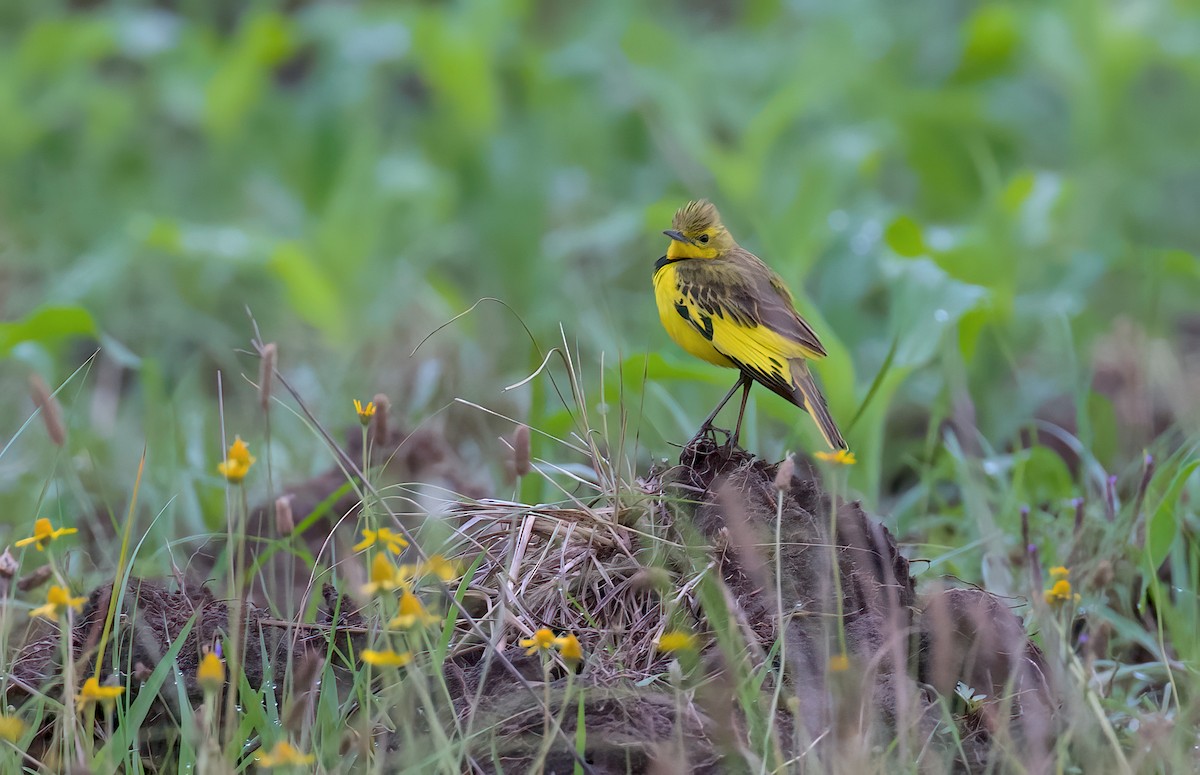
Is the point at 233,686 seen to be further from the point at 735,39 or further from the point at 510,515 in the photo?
the point at 735,39

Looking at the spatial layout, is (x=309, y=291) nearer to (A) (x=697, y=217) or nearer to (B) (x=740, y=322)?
(A) (x=697, y=217)

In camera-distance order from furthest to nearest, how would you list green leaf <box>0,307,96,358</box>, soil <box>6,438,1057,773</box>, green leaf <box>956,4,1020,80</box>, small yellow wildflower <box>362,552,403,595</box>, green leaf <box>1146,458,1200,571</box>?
1. green leaf <box>956,4,1020,80</box>
2. green leaf <box>0,307,96,358</box>
3. green leaf <box>1146,458,1200,571</box>
4. soil <box>6,438,1057,773</box>
5. small yellow wildflower <box>362,552,403,595</box>

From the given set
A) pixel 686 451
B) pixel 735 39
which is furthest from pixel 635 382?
pixel 735 39

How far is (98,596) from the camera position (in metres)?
2.64

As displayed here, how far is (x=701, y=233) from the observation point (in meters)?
3.24

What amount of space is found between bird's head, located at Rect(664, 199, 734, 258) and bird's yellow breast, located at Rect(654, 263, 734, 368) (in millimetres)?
111

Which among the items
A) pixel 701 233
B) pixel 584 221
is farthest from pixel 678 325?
pixel 584 221

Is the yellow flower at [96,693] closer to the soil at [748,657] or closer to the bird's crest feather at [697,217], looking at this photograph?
the soil at [748,657]

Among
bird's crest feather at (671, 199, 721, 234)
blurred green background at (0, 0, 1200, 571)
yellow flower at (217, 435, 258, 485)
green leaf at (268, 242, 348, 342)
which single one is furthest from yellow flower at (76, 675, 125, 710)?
green leaf at (268, 242, 348, 342)

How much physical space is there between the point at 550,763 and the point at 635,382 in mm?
1482

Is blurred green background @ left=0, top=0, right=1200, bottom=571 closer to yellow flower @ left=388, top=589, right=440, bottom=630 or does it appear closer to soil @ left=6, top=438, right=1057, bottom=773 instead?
soil @ left=6, top=438, right=1057, bottom=773

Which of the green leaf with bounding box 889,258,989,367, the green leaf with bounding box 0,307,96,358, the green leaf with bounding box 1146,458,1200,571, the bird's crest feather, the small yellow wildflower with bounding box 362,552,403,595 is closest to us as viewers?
the small yellow wildflower with bounding box 362,552,403,595

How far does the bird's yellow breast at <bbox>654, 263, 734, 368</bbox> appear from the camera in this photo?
2.92 meters

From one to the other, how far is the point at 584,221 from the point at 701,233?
4.06 meters
